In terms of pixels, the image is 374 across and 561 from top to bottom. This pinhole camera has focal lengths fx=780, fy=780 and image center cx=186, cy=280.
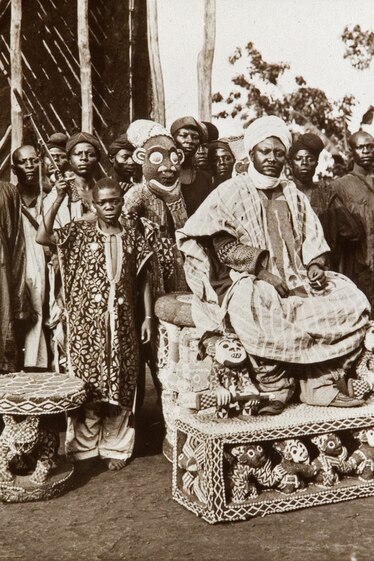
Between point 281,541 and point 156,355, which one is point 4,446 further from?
point 281,541

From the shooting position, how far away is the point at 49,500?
15.4ft

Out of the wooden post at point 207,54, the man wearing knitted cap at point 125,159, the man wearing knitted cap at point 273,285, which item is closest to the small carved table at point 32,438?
the man wearing knitted cap at point 273,285

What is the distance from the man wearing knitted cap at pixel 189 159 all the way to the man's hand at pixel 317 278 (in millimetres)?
1979

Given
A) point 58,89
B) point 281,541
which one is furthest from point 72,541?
point 58,89

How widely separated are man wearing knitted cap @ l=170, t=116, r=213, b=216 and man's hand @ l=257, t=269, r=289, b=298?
1956 mm

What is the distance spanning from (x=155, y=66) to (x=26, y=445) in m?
5.60

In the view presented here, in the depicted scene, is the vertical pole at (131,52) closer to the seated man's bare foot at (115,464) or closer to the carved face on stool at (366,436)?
the seated man's bare foot at (115,464)

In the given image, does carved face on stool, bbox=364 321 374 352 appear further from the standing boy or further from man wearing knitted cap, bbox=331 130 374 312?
man wearing knitted cap, bbox=331 130 374 312

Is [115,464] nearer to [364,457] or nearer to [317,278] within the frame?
[364,457]

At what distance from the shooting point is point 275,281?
4.82 m

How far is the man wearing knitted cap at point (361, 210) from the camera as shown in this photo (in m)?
7.16

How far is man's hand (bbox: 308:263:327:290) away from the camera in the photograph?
16.0 feet

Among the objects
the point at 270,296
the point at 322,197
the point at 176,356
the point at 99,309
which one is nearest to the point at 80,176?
the point at 99,309

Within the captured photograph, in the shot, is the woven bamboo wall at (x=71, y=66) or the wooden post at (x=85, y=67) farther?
the wooden post at (x=85, y=67)
